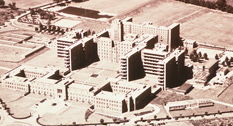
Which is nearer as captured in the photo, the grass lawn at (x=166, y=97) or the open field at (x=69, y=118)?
the open field at (x=69, y=118)

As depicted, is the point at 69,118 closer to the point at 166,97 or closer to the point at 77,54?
the point at 166,97

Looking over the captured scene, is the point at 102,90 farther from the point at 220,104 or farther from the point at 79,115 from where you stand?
the point at 220,104

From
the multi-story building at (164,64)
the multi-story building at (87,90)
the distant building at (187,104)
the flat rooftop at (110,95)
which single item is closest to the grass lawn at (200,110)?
the distant building at (187,104)

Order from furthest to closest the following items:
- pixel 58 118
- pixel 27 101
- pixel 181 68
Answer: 1. pixel 181 68
2. pixel 27 101
3. pixel 58 118

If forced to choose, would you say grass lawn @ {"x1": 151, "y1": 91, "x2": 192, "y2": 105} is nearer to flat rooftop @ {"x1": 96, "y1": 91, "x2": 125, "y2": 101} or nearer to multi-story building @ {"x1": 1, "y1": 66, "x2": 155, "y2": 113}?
multi-story building @ {"x1": 1, "y1": 66, "x2": 155, "y2": 113}

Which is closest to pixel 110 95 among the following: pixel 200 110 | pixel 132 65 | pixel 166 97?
pixel 166 97

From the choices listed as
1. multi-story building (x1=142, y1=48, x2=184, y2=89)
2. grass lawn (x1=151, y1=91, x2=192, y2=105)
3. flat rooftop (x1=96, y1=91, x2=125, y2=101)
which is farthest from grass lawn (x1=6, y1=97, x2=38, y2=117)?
multi-story building (x1=142, y1=48, x2=184, y2=89)

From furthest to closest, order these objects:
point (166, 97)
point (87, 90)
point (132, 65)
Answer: point (132, 65), point (166, 97), point (87, 90)

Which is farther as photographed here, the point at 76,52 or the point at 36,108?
the point at 76,52

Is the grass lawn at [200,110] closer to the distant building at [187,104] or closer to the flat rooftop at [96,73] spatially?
the distant building at [187,104]

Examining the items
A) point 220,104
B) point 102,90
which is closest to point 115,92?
point 102,90

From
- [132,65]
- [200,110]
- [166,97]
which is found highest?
[132,65]
